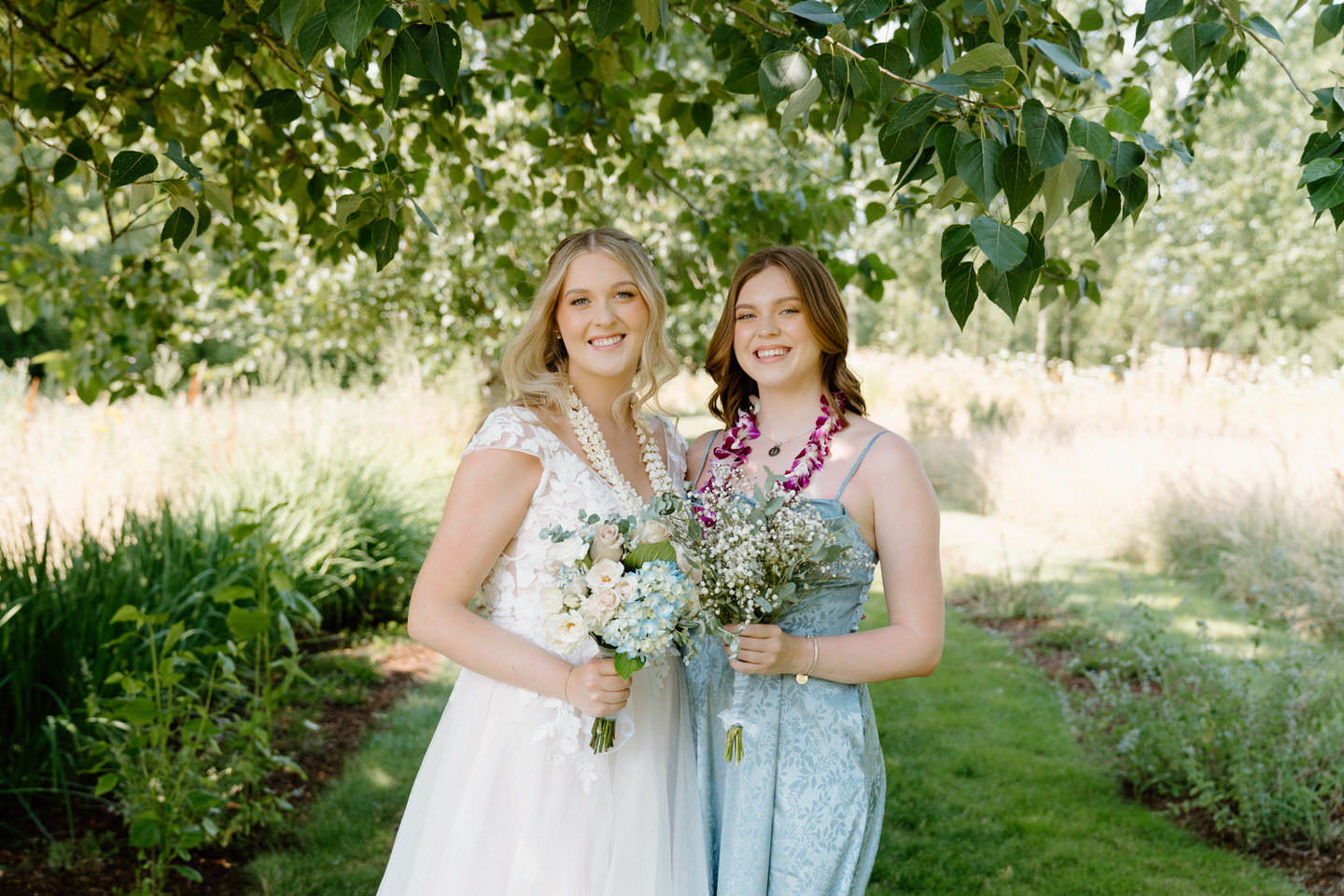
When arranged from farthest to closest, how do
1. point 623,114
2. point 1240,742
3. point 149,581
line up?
point 149,581
point 1240,742
point 623,114

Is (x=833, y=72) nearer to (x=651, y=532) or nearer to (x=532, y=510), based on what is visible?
(x=651, y=532)

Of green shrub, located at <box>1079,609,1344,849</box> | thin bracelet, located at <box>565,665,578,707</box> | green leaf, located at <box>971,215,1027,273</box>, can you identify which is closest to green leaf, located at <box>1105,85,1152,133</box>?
green leaf, located at <box>971,215,1027,273</box>

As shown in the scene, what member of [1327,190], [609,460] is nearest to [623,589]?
[609,460]

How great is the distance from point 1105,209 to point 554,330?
158 centimetres

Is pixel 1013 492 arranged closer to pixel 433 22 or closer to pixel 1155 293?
pixel 433 22

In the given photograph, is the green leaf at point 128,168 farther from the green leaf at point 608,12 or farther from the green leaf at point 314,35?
the green leaf at point 608,12

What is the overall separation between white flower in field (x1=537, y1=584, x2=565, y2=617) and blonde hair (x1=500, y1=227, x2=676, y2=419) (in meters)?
0.72

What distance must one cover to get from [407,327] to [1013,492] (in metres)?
7.89

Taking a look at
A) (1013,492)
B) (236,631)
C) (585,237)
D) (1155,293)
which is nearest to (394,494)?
(236,631)

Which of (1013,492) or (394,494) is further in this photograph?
(1013,492)

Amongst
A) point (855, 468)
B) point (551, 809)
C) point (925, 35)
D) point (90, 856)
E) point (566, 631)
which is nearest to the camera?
point (925, 35)

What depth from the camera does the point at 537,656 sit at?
2.27 meters

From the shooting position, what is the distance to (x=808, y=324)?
2.60 m

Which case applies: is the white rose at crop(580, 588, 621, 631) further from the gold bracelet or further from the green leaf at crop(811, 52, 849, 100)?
the green leaf at crop(811, 52, 849, 100)
